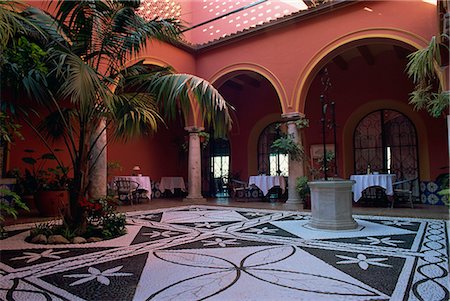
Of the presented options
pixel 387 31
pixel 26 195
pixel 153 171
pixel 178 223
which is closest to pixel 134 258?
pixel 178 223

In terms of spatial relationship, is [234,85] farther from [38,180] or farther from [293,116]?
[38,180]

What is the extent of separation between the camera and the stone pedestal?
14.7 ft

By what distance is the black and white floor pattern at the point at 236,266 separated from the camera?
2.12 meters

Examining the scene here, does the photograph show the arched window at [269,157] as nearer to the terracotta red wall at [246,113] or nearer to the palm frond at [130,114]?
the terracotta red wall at [246,113]

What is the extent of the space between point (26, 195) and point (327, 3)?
8.03 m

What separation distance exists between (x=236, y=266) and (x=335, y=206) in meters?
2.38

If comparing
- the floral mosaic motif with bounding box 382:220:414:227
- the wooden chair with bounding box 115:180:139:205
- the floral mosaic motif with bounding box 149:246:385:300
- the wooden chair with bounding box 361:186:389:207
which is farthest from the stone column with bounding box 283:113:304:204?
the floral mosaic motif with bounding box 149:246:385:300

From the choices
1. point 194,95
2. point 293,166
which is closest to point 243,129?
point 293,166

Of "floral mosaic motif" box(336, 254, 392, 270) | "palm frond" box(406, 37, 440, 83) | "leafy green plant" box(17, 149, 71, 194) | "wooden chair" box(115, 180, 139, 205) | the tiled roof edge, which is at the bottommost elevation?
"floral mosaic motif" box(336, 254, 392, 270)

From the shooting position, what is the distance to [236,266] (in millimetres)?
2693

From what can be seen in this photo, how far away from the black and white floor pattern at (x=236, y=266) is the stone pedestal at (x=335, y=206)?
0.22m

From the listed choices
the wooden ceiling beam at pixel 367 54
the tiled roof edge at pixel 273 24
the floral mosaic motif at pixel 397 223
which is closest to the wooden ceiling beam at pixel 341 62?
the wooden ceiling beam at pixel 367 54

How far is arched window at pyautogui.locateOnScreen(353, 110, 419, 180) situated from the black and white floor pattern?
17.1 feet

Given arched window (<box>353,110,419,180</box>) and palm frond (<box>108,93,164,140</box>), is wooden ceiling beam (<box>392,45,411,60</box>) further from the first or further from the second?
palm frond (<box>108,93,164,140</box>)
